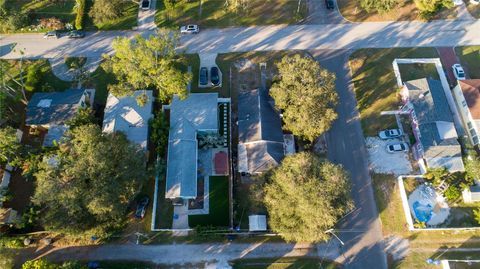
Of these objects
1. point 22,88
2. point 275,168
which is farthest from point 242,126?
point 22,88

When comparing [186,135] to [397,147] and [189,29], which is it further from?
[397,147]

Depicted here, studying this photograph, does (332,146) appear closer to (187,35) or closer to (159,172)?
(159,172)

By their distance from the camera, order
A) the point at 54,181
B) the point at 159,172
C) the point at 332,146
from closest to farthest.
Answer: the point at 54,181
the point at 159,172
the point at 332,146

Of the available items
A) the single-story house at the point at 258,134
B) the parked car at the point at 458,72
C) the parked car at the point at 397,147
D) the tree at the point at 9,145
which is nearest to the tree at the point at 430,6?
the parked car at the point at 458,72

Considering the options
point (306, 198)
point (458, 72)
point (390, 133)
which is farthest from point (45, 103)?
point (458, 72)

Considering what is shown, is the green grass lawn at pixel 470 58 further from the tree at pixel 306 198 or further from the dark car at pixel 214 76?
the dark car at pixel 214 76

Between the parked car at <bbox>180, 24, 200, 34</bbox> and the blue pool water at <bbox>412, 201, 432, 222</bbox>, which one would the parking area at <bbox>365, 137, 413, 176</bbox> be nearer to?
the blue pool water at <bbox>412, 201, 432, 222</bbox>
